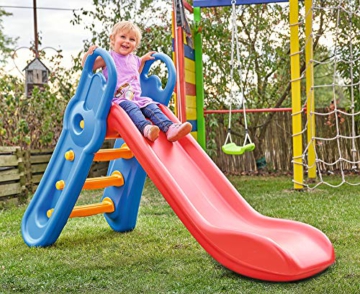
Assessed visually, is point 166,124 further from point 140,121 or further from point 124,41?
point 124,41

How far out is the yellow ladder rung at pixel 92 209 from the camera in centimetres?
389

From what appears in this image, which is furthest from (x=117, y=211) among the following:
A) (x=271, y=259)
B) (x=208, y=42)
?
(x=208, y=42)

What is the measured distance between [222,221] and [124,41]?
142 centimetres

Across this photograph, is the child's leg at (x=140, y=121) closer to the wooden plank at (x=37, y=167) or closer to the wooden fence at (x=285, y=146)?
the wooden plank at (x=37, y=167)

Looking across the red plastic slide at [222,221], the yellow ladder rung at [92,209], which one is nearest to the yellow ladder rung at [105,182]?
the yellow ladder rung at [92,209]

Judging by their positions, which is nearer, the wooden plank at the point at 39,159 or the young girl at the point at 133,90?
the young girl at the point at 133,90

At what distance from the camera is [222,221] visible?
10.6ft

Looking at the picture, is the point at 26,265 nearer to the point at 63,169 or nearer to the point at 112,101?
the point at 63,169

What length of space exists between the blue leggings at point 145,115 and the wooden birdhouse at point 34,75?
410 centimetres

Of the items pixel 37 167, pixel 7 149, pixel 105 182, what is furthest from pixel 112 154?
pixel 37 167

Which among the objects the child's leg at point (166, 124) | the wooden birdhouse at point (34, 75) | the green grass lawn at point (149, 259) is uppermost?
the wooden birdhouse at point (34, 75)

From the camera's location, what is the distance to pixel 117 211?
13.7ft

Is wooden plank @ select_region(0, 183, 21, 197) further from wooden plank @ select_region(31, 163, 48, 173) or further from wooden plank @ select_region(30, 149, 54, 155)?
wooden plank @ select_region(30, 149, 54, 155)

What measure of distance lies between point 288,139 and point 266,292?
625 cm
